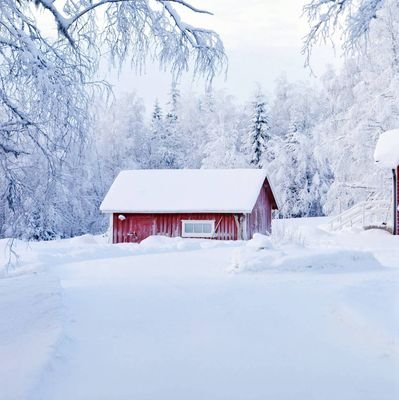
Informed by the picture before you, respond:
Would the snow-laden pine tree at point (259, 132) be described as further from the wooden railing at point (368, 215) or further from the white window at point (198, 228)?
the white window at point (198, 228)

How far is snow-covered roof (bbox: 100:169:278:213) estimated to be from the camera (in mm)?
24859

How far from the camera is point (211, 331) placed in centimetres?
637

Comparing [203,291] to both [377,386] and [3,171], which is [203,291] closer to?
[3,171]

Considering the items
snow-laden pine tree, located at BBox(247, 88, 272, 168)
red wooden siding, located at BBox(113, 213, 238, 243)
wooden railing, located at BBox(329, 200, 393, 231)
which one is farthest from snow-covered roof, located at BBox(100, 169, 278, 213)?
snow-laden pine tree, located at BBox(247, 88, 272, 168)

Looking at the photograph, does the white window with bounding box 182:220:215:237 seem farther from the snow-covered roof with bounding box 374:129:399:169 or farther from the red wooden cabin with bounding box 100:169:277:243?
the snow-covered roof with bounding box 374:129:399:169

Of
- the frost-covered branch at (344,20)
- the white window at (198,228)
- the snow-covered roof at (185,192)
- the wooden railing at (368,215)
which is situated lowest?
the white window at (198,228)

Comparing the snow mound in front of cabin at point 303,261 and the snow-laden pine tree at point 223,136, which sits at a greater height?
the snow-laden pine tree at point 223,136

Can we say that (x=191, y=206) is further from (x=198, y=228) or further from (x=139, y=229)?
(x=139, y=229)

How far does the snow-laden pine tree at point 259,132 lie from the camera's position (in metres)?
45.3

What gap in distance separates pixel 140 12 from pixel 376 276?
6.20 meters

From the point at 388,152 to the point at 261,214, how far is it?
26.2 ft

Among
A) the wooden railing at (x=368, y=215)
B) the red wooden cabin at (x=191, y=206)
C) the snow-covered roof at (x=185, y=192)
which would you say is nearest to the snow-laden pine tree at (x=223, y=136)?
the snow-covered roof at (x=185, y=192)

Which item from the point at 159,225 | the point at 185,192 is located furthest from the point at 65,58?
the point at 185,192

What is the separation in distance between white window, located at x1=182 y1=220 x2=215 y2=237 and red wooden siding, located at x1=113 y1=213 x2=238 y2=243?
0.15 meters
